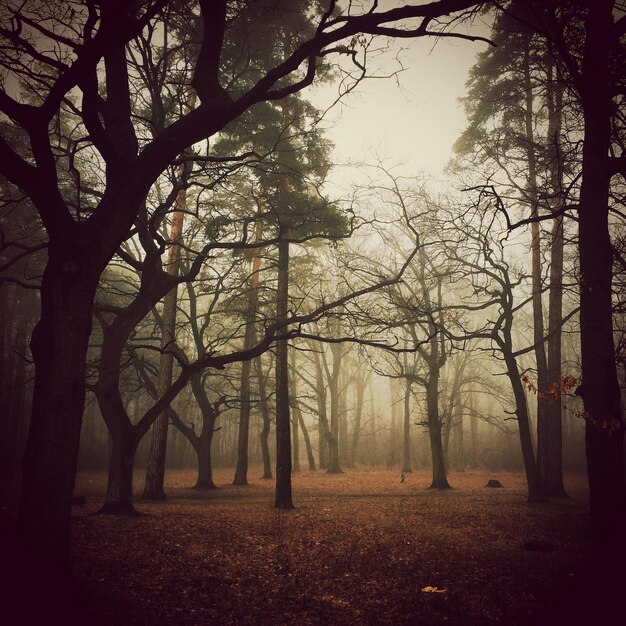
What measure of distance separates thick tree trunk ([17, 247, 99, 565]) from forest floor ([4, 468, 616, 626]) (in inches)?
38.6

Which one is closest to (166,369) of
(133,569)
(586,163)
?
(133,569)

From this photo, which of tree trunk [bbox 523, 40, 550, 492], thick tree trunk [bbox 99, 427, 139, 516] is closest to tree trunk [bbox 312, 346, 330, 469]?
tree trunk [bbox 523, 40, 550, 492]

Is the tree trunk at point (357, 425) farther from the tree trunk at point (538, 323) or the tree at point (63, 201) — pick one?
the tree at point (63, 201)

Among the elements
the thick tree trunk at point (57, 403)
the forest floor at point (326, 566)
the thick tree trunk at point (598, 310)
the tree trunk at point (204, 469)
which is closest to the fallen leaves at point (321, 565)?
the forest floor at point (326, 566)

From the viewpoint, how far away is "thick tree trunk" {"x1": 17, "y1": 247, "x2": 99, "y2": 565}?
3.58 metres

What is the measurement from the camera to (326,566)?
19.8 ft

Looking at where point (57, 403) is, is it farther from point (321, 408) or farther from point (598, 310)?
point (321, 408)

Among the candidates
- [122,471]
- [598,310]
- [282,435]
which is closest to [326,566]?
[598,310]

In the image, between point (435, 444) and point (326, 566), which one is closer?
point (326, 566)

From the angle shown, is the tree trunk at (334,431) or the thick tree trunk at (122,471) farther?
the tree trunk at (334,431)

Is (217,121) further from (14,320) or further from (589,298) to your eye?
(14,320)

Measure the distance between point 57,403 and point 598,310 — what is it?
20.8 feet

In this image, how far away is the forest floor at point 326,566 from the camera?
4.39 m

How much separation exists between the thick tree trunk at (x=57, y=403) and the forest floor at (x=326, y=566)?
0.98 m
